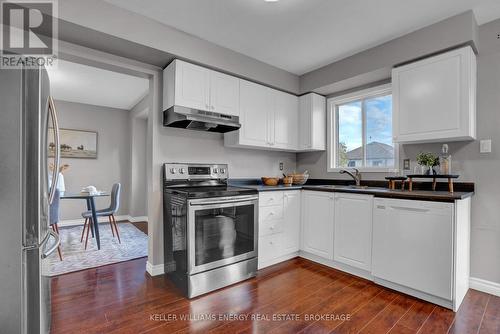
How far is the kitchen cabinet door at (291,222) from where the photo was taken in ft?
10.1

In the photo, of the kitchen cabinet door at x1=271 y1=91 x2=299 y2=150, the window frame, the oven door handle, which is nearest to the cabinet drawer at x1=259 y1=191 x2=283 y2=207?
the oven door handle

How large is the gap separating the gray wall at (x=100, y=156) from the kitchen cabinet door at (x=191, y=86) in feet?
12.6

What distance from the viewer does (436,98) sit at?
2.40m

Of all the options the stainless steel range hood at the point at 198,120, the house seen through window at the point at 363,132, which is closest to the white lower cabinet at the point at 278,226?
the stainless steel range hood at the point at 198,120

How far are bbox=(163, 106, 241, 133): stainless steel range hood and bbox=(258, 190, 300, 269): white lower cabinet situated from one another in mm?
911

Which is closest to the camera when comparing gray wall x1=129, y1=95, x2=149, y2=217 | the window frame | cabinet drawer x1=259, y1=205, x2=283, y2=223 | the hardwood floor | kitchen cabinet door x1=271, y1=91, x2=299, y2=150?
the hardwood floor

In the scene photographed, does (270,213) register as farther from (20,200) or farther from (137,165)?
(137,165)

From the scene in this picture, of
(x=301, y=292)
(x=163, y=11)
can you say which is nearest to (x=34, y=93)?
(x=163, y=11)

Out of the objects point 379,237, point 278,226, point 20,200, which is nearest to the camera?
point 20,200

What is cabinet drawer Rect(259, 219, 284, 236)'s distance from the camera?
286 centimetres

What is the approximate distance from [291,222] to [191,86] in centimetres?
201

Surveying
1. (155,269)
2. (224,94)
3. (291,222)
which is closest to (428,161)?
(291,222)

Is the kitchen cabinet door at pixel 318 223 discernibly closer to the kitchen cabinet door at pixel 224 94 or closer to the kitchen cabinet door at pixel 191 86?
the kitchen cabinet door at pixel 224 94

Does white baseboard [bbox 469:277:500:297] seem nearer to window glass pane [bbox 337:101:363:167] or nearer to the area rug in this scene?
window glass pane [bbox 337:101:363:167]
